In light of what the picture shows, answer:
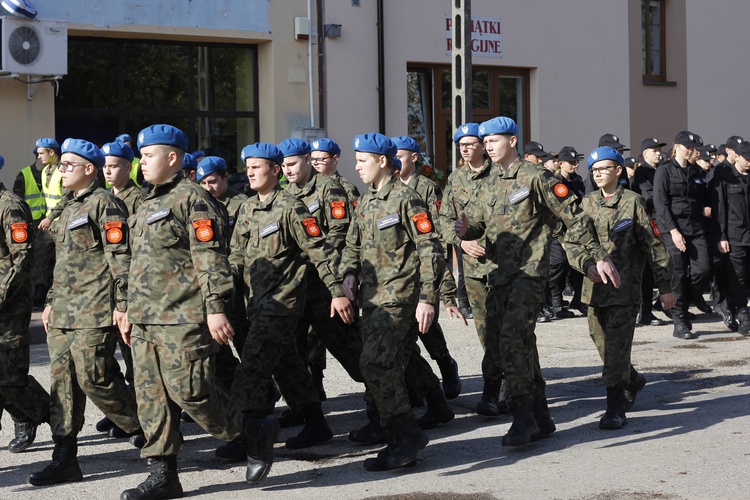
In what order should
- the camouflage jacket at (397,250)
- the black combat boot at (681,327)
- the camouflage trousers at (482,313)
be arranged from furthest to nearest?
the black combat boot at (681,327) < the camouflage trousers at (482,313) < the camouflage jacket at (397,250)

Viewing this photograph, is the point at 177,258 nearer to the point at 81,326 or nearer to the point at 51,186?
the point at 81,326

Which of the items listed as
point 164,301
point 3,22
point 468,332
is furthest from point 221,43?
point 164,301

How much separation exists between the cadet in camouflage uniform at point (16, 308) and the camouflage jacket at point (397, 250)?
6.29ft

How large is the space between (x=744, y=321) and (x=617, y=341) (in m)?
4.75

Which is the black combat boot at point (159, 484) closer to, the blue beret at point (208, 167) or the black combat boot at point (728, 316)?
the blue beret at point (208, 167)

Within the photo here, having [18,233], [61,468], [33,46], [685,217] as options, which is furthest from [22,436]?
[33,46]

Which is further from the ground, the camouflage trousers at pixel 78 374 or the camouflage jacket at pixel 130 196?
the camouflage jacket at pixel 130 196

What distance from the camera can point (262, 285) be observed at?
23.0ft

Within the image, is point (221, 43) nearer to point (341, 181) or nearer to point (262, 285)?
point (341, 181)

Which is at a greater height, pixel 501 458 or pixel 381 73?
pixel 381 73

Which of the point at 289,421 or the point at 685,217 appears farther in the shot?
the point at 685,217

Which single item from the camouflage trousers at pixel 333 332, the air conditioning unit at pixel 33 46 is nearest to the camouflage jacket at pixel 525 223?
the camouflage trousers at pixel 333 332

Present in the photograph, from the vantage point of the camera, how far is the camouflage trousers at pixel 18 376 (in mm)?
6965

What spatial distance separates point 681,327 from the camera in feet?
38.8
